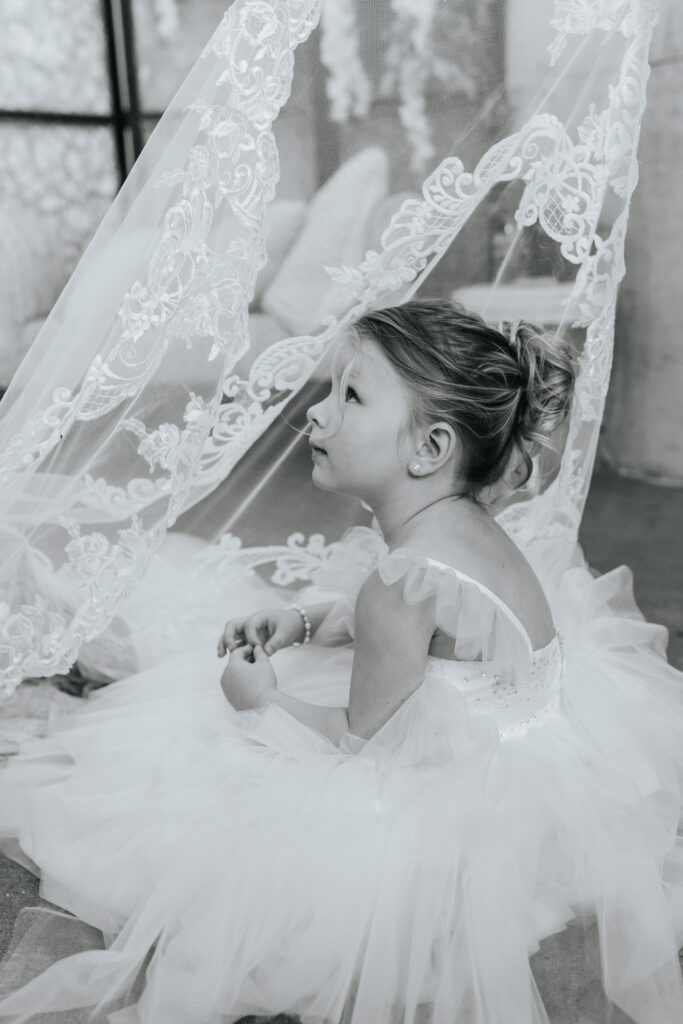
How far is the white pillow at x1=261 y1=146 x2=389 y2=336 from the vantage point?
4.94 feet

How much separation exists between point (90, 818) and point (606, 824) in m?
0.62

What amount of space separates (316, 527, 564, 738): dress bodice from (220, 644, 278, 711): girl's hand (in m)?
0.22

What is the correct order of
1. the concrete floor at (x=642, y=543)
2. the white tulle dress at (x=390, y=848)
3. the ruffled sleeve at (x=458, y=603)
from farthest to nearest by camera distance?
1. the concrete floor at (x=642, y=543)
2. the ruffled sleeve at (x=458, y=603)
3. the white tulle dress at (x=390, y=848)

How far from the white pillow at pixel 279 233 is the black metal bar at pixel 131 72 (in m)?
1.72

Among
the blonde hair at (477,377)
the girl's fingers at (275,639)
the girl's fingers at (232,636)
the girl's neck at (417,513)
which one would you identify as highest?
the blonde hair at (477,377)

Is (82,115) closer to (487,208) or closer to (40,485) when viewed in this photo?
(487,208)

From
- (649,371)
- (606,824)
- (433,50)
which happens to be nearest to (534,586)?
(606,824)

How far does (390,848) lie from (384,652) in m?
0.22

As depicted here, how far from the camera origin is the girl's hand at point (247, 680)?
1274mm

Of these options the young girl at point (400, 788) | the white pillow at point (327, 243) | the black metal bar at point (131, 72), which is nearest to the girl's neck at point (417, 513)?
the young girl at point (400, 788)

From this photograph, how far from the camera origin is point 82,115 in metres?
3.17

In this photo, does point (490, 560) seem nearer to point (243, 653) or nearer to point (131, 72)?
point (243, 653)

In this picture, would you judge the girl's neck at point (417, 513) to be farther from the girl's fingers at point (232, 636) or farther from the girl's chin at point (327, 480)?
the girl's fingers at point (232, 636)

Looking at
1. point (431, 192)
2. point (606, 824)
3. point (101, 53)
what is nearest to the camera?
point (606, 824)
